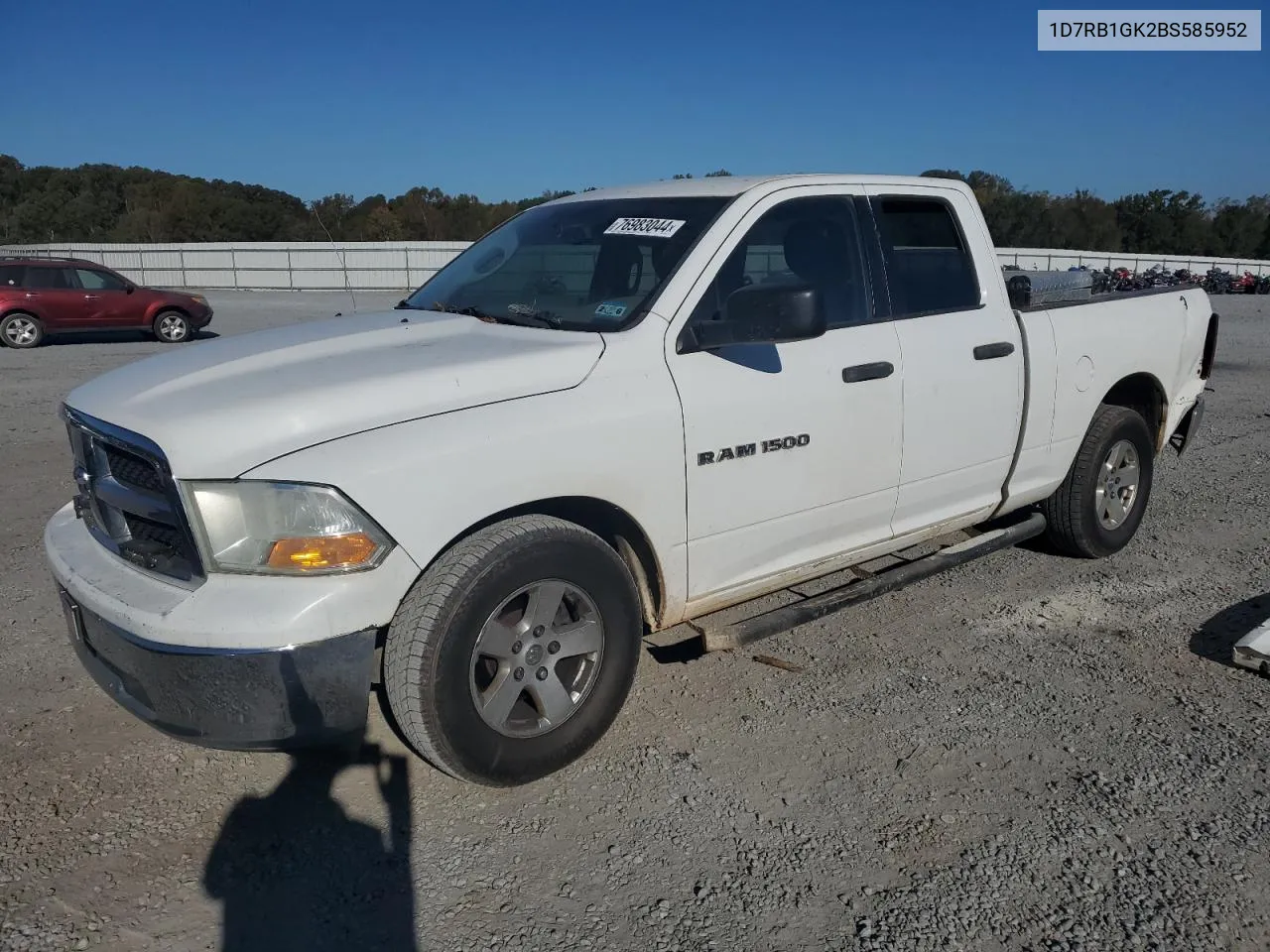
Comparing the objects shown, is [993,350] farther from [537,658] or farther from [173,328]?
[173,328]

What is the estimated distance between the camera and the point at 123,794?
318cm

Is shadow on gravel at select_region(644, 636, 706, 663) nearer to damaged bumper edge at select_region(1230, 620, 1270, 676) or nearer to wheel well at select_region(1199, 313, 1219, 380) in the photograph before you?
damaged bumper edge at select_region(1230, 620, 1270, 676)

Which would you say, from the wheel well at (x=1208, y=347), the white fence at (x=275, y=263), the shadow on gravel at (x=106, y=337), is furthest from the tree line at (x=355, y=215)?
the wheel well at (x=1208, y=347)

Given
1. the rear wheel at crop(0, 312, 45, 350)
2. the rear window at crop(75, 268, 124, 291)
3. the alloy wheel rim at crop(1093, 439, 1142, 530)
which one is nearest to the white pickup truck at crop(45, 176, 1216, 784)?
the alloy wheel rim at crop(1093, 439, 1142, 530)

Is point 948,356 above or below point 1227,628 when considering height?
above

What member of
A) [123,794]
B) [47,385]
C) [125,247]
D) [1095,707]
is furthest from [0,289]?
[125,247]

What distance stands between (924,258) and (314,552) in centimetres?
299

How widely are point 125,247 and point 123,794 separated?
144 feet

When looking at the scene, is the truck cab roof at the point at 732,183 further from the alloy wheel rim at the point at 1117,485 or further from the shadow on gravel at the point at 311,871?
the shadow on gravel at the point at 311,871

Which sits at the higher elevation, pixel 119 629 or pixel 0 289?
pixel 0 289

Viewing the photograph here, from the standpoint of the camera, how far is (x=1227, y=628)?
454 centimetres

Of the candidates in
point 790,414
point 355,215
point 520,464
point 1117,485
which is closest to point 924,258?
point 790,414

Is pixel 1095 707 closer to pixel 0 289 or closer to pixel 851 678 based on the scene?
pixel 851 678

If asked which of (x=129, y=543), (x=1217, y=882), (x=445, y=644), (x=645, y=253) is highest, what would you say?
(x=645, y=253)
